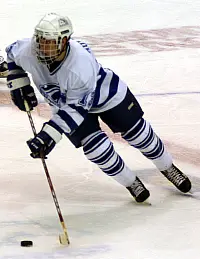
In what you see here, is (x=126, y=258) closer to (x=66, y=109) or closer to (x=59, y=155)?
(x=66, y=109)

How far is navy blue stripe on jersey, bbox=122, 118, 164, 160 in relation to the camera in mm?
2584

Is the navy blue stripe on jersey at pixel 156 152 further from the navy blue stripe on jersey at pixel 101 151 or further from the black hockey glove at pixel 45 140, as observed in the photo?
the black hockey glove at pixel 45 140

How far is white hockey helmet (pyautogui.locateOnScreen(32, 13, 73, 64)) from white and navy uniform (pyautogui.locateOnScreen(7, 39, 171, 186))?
8 centimetres

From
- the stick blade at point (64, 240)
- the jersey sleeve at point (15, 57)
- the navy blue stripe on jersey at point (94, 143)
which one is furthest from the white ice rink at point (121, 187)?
the jersey sleeve at point (15, 57)

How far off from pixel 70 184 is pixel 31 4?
12.9 feet

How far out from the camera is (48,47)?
2186 mm

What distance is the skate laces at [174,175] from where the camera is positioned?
2711mm

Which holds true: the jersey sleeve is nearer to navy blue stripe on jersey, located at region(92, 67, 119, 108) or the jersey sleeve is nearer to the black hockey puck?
navy blue stripe on jersey, located at region(92, 67, 119, 108)

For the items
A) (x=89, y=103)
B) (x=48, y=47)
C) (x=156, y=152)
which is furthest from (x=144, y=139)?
(x=48, y=47)

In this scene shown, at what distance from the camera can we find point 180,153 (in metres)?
3.11

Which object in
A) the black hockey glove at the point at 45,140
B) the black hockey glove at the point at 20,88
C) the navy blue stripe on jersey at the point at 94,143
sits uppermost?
the black hockey glove at the point at 20,88

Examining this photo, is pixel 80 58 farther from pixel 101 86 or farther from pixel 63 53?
pixel 101 86

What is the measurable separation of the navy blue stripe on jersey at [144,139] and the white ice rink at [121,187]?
173mm

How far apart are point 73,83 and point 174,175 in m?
0.70
